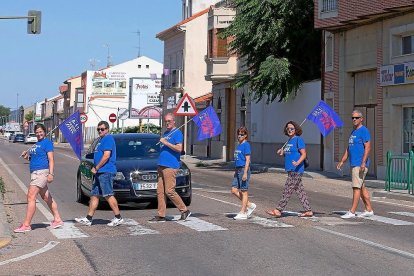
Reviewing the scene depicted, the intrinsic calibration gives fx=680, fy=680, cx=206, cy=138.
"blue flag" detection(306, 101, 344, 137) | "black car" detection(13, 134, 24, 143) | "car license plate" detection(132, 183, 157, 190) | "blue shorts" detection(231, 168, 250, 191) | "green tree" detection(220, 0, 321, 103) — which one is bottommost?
"car license plate" detection(132, 183, 157, 190)

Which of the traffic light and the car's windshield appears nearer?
the car's windshield

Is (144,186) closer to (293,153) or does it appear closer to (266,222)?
(266,222)

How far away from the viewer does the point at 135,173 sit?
44.0ft

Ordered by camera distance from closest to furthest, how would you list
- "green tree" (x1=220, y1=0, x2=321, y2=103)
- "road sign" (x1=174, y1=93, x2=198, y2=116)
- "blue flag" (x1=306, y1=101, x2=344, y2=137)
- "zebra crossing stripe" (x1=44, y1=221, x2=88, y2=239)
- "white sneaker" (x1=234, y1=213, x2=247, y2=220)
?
"zebra crossing stripe" (x1=44, y1=221, x2=88, y2=239)
"white sneaker" (x1=234, y1=213, x2=247, y2=220)
"blue flag" (x1=306, y1=101, x2=344, y2=137)
"road sign" (x1=174, y1=93, x2=198, y2=116)
"green tree" (x1=220, y1=0, x2=321, y2=103)

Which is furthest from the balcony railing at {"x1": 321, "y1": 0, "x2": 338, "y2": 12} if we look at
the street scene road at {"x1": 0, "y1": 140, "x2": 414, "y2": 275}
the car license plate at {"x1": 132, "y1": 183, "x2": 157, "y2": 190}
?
the car license plate at {"x1": 132, "y1": 183, "x2": 157, "y2": 190}

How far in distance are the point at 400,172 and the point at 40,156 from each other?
35.3ft

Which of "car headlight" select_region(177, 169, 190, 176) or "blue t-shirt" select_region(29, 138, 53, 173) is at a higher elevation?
"blue t-shirt" select_region(29, 138, 53, 173)

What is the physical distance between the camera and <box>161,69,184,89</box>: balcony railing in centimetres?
5116

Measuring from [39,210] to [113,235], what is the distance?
156 inches

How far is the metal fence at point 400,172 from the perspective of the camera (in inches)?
697

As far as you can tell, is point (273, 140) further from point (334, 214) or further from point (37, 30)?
point (334, 214)

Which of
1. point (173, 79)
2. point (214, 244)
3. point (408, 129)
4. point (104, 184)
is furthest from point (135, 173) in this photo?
point (173, 79)

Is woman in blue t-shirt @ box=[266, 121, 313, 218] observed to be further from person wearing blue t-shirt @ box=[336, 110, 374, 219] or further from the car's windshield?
the car's windshield

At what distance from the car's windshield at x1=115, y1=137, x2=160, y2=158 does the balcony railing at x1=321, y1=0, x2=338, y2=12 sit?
14287 mm
